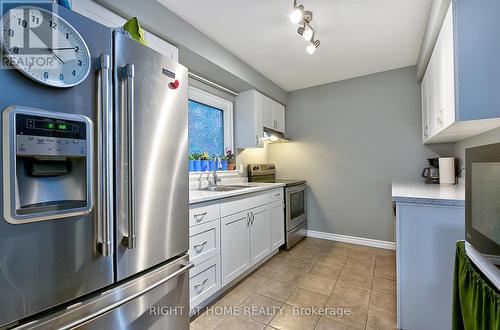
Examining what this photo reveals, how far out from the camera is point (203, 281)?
5.51 feet

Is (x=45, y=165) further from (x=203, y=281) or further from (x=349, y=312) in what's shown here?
(x=349, y=312)

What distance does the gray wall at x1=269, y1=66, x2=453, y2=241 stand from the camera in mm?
2842

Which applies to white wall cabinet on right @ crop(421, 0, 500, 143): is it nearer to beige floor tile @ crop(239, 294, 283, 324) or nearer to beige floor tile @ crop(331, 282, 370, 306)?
beige floor tile @ crop(331, 282, 370, 306)

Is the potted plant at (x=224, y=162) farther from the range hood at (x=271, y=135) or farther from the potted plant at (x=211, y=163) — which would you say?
the range hood at (x=271, y=135)

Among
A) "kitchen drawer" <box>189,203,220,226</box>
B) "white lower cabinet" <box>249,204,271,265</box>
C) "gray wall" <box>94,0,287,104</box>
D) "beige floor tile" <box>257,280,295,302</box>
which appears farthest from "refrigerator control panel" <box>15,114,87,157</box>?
"beige floor tile" <box>257,280,295,302</box>

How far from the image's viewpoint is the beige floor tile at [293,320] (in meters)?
1.56

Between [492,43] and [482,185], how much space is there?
932 millimetres

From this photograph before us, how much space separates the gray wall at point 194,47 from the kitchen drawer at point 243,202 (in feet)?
4.53

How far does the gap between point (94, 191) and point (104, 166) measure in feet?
0.31

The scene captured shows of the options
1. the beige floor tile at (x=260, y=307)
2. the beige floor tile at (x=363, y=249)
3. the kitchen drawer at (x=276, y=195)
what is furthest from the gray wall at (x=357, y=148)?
the beige floor tile at (x=260, y=307)

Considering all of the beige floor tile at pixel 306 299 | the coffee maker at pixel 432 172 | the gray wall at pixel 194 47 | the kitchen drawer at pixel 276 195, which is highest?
the gray wall at pixel 194 47

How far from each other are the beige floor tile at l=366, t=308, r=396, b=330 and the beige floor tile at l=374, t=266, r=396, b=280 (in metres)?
0.63

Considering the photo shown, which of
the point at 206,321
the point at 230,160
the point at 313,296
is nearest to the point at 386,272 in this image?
the point at 313,296

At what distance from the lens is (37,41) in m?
0.66
